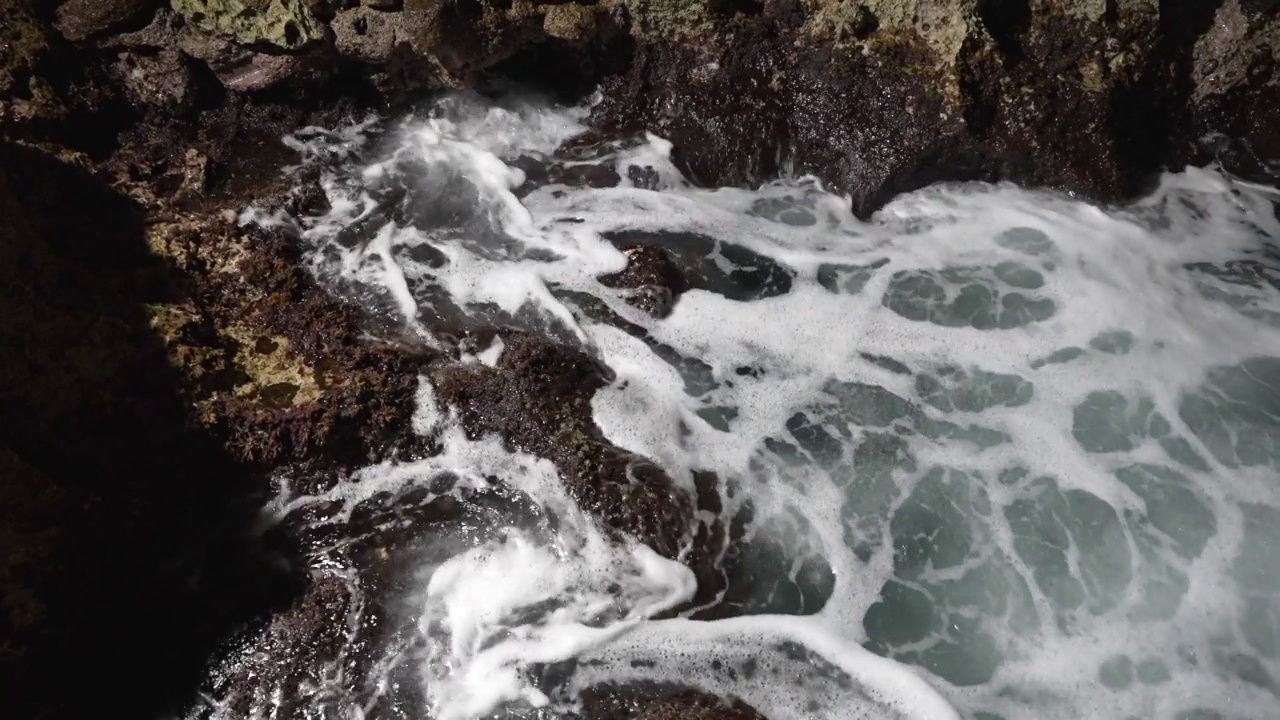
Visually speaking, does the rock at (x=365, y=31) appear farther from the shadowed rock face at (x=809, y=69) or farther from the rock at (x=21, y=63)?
the rock at (x=21, y=63)

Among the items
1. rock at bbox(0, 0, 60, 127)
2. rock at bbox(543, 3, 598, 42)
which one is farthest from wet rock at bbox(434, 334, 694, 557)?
rock at bbox(0, 0, 60, 127)

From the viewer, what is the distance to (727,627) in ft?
14.6

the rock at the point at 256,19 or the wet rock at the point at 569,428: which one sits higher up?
the rock at the point at 256,19

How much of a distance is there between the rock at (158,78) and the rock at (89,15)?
0.25 meters

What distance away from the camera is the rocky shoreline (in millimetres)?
4523

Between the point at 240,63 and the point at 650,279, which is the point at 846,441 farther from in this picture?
the point at 240,63

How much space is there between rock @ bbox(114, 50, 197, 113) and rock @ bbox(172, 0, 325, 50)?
0.39m

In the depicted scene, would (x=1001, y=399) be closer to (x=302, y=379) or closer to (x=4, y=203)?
(x=302, y=379)

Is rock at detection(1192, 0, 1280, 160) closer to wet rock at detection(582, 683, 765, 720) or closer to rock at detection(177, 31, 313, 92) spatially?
wet rock at detection(582, 683, 765, 720)

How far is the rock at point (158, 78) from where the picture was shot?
6.44 m

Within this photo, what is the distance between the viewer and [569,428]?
503cm

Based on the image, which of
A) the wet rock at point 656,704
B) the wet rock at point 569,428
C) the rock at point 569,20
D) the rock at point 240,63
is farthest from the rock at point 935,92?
the wet rock at point 656,704

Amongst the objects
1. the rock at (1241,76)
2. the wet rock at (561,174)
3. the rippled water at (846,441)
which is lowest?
the rippled water at (846,441)

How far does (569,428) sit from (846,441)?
175 cm
